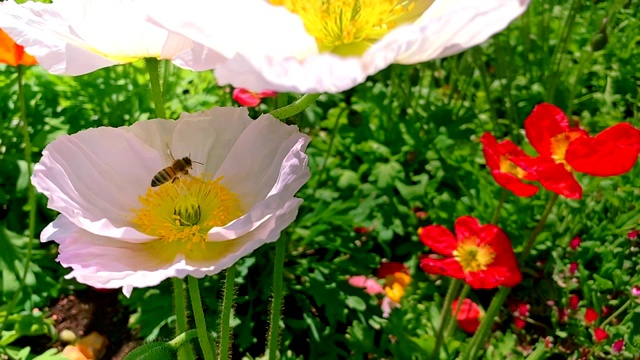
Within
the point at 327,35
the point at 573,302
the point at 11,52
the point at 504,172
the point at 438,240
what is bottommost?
the point at 573,302

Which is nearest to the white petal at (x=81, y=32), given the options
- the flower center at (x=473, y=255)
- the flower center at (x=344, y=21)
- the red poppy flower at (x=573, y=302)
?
the flower center at (x=344, y=21)

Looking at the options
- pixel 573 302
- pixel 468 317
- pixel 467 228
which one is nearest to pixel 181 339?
pixel 467 228

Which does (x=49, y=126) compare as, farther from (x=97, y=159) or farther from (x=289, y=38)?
(x=289, y=38)

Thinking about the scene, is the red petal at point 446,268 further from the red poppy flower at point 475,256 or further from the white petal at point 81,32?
the white petal at point 81,32

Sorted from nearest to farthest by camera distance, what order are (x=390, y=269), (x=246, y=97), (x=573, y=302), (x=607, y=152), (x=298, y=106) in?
(x=298, y=106), (x=607, y=152), (x=246, y=97), (x=573, y=302), (x=390, y=269)

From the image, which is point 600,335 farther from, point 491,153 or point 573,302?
point 491,153

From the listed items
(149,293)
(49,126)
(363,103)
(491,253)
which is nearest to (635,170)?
(491,253)

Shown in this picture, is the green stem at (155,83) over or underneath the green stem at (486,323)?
over

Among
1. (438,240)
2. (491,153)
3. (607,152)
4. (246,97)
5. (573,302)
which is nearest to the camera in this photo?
(607,152)
